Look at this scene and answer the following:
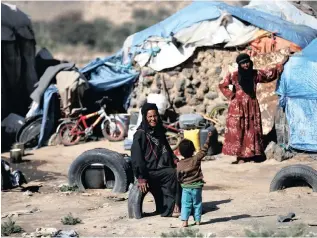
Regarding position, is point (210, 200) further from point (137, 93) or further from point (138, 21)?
point (138, 21)

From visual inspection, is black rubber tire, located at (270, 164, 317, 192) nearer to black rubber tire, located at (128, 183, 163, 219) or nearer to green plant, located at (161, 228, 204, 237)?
black rubber tire, located at (128, 183, 163, 219)

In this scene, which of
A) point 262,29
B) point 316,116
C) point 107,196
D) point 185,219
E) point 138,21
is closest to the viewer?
point 185,219

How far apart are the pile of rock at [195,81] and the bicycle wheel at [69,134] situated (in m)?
1.38

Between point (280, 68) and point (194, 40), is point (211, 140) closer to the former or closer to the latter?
point (280, 68)

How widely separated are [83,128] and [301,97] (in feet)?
16.3

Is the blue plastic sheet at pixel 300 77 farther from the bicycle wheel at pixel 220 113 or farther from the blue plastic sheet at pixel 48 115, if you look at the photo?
the blue plastic sheet at pixel 48 115

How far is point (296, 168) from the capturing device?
9.24 m

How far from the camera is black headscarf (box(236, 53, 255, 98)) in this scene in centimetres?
1178

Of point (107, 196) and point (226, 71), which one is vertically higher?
point (226, 71)

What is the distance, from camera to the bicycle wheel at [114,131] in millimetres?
15336

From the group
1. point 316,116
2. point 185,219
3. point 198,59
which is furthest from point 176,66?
point 185,219

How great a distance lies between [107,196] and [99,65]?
727 cm

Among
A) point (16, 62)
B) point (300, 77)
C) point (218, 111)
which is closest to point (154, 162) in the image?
point (300, 77)

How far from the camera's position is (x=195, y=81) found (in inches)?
602
